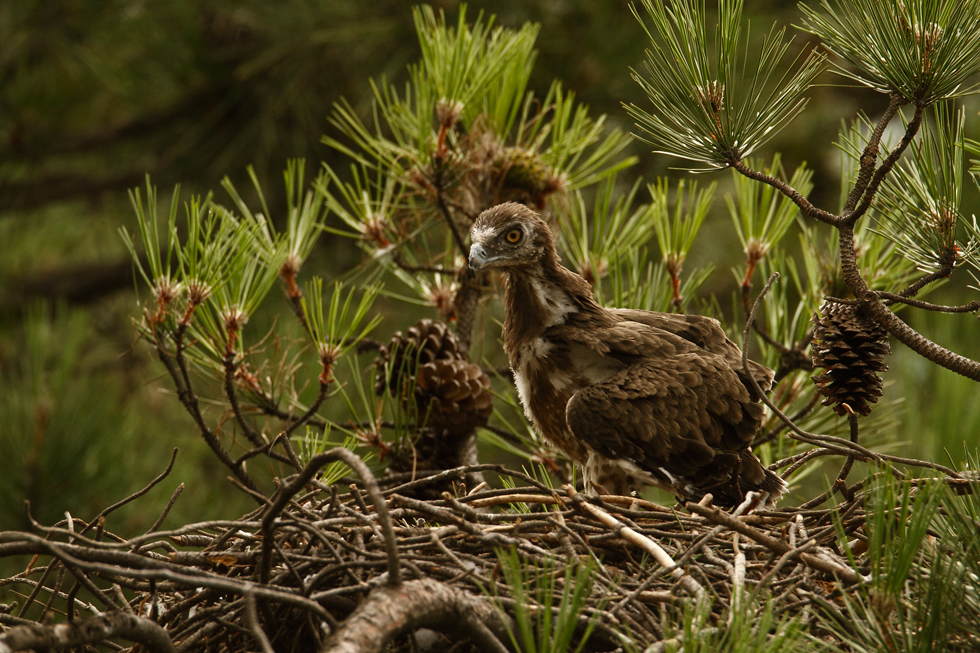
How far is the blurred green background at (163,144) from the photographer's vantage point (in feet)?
16.5

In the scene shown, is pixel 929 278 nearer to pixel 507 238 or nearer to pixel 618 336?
pixel 618 336

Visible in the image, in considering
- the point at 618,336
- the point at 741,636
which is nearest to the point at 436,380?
the point at 618,336

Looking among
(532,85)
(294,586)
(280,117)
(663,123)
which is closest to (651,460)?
(663,123)

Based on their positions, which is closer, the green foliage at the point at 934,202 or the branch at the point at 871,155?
the branch at the point at 871,155

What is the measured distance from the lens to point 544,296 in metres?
3.52

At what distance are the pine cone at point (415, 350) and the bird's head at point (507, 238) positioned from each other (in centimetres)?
35

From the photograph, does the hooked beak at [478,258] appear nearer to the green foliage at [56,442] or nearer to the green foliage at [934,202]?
the green foliage at [934,202]

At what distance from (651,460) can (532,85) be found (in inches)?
125

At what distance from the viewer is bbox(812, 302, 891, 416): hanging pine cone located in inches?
97.8

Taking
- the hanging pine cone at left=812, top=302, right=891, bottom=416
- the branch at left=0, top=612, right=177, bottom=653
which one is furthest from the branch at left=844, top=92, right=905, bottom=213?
the branch at left=0, top=612, right=177, bottom=653

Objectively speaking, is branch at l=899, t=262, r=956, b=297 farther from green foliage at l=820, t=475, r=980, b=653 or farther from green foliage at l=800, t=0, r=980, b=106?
green foliage at l=820, t=475, r=980, b=653

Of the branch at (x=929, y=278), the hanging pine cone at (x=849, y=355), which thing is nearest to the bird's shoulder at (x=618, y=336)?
the hanging pine cone at (x=849, y=355)

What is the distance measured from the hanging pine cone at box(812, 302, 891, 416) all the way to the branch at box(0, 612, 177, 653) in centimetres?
178

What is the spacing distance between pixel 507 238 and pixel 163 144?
4144 mm
